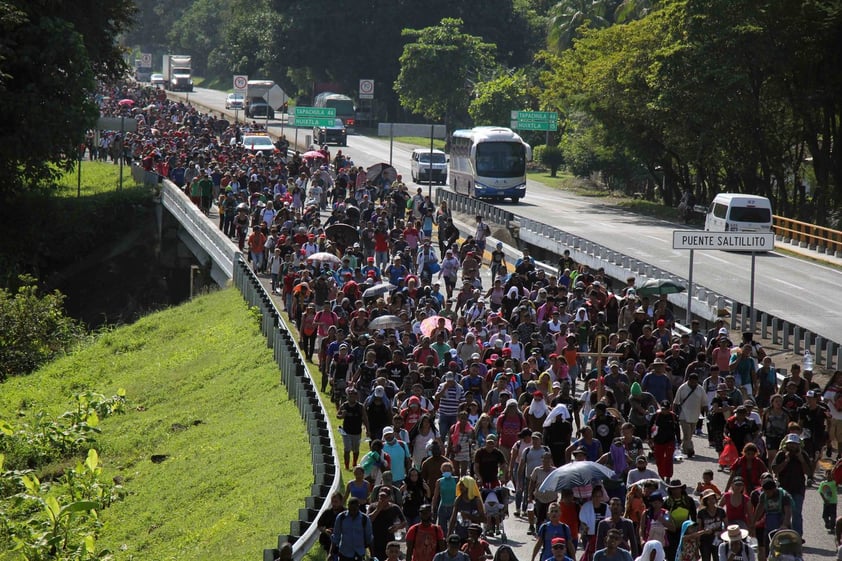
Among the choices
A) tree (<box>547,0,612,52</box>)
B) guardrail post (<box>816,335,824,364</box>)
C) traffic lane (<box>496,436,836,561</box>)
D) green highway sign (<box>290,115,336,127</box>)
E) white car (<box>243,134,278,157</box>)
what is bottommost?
traffic lane (<box>496,436,836,561</box>)

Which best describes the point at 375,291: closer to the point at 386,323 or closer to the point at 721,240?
the point at 386,323

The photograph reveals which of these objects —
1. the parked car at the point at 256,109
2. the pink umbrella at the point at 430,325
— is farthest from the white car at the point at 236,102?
the pink umbrella at the point at 430,325

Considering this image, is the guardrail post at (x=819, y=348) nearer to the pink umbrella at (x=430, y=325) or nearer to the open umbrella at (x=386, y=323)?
the pink umbrella at (x=430, y=325)

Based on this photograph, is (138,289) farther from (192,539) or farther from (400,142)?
(400,142)

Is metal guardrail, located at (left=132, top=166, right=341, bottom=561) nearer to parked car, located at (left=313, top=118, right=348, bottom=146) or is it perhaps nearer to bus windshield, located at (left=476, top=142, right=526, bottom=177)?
bus windshield, located at (left=476, top=142, right=526, bottom=177)

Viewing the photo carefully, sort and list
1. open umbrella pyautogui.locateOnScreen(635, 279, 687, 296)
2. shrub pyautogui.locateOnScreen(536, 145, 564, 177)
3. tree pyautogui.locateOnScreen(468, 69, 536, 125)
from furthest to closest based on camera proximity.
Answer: tree pyautogui.locateOnScreen(468, 69, 536, 125)
shrub pyautogui.locateOnScreen(536, 145, 564, 177)
open umbrella pyautogui.locateOnScreen(635, 279, 687, 296)

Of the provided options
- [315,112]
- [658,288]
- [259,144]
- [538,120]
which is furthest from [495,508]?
[538,120]

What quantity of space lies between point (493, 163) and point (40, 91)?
18.7 meters

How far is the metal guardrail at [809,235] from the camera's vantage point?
44.1m

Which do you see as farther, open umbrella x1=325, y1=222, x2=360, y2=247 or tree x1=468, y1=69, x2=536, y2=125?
tree x1=468, y1=69, x2=536, y2=125

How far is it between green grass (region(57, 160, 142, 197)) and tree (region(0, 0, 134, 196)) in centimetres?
751

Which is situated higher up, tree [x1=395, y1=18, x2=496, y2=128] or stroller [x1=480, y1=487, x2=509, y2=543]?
tree [x1=395, y1=18, x2=496, y2=128]

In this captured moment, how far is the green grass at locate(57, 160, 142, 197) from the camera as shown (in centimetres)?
5331

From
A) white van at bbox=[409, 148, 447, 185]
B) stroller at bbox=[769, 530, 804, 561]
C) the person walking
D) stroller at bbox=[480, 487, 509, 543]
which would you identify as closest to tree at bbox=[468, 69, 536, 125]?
white van at bbox=[409, 148, 447, 185]
